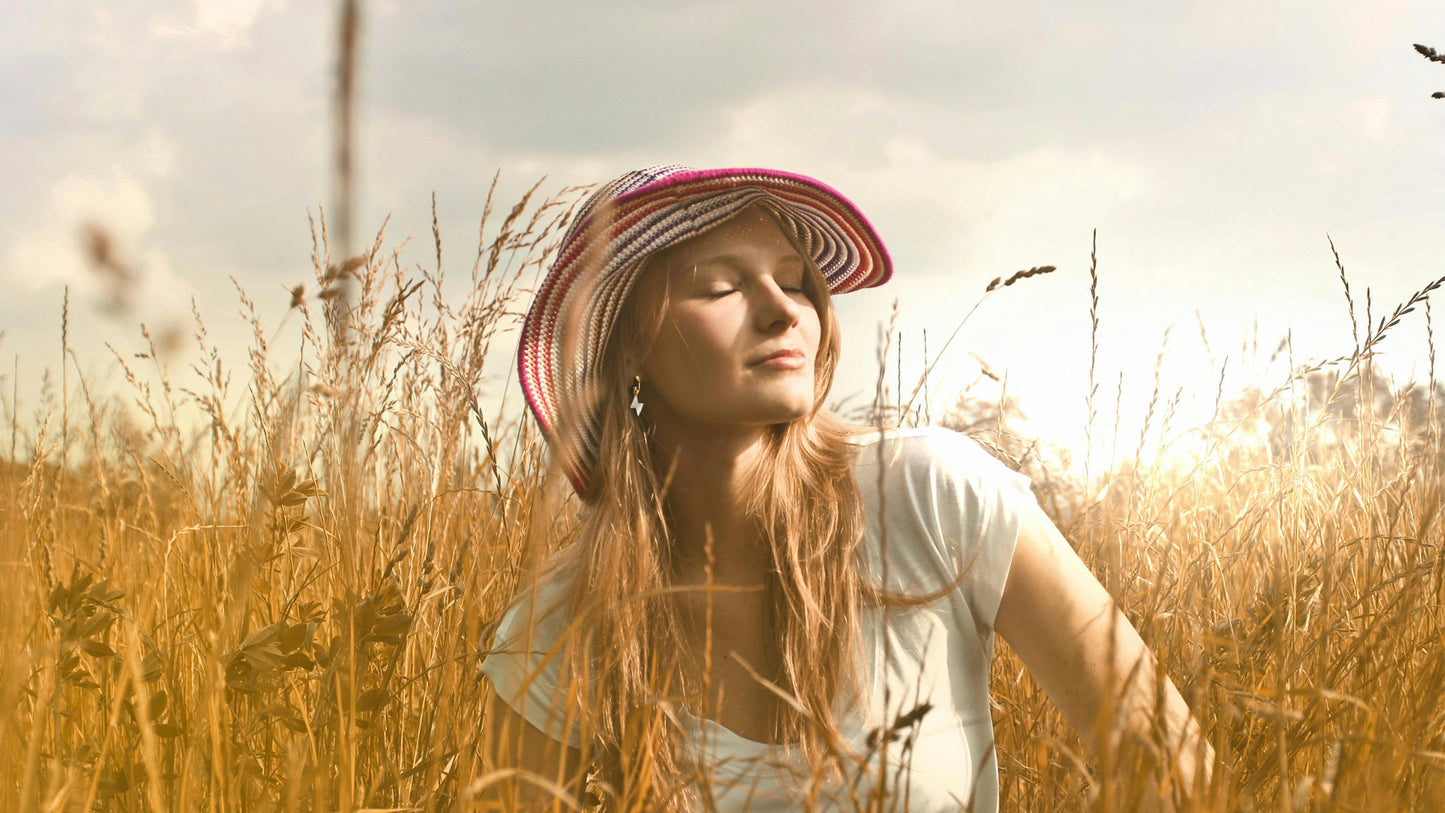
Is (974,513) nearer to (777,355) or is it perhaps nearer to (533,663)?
(777,355)

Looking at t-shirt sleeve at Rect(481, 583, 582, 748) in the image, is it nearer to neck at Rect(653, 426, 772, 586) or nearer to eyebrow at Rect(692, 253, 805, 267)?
neck at Rect(653, 426, 772, 586)

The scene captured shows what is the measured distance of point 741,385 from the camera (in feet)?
6.14

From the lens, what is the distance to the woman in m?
1.71

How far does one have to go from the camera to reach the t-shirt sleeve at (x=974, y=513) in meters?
1.80

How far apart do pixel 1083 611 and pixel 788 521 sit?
0.56 meters

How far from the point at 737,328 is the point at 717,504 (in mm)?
422

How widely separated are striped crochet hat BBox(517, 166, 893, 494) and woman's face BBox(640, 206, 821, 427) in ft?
0.16

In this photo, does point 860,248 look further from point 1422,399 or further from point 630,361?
point 1422,399

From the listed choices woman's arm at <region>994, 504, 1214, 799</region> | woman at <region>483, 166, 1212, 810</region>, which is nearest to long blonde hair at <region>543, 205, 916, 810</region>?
woman at <region>483, 166, 1212, 810</region>

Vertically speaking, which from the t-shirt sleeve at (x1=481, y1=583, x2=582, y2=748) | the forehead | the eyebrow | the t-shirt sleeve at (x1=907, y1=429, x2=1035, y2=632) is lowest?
the t-shirt sleeve at (x1=481, y1=583, x2=582, y2=748)

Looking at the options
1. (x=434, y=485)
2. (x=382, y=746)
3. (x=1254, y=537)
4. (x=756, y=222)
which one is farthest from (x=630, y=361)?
(x=1254, y=537)

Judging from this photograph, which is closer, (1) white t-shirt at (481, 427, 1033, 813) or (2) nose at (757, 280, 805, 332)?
(1) white t-shirt at (481, 427, 1033, 813)

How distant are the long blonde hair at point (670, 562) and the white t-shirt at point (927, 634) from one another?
0.05 m

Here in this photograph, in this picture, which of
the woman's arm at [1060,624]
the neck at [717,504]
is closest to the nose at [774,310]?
the neck at [717,504]
